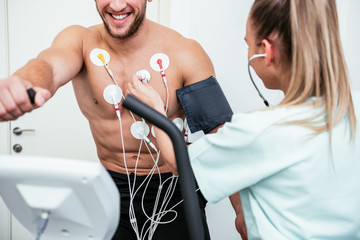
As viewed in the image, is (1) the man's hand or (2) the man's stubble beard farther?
(2) the man's stubble beard

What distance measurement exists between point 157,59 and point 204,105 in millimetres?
316

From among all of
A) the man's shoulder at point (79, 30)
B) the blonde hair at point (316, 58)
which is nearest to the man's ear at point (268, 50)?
the blonde hair at point (316, 58)

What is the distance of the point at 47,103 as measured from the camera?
2162mm

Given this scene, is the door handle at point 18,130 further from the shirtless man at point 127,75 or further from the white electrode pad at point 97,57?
the white electrode pad at point 97,57

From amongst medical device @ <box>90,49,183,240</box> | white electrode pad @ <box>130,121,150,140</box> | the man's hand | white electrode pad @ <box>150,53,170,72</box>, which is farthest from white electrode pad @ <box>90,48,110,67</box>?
the man's hand

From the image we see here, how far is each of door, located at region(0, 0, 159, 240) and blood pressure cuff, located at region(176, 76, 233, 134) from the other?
0.89 meters

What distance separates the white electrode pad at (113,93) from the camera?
144 cm

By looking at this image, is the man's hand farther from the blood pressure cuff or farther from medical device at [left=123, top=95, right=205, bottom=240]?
the blood pressure cuff

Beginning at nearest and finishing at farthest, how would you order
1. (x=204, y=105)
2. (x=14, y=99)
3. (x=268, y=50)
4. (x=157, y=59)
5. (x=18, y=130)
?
(x=14, y=99)
(x=268, y=50)
(x=204, y=105)
(x=157, y=59)
(x=18, y=130)

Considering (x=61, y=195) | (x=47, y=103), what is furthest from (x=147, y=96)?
(x=47, y=103)

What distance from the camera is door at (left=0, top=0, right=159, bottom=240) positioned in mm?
2078

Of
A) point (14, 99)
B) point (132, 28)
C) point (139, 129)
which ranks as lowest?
point (139, 129)

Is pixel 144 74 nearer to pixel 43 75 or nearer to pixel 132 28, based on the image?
pixel 132 28

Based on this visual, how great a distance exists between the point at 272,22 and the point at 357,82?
119 centimetres
